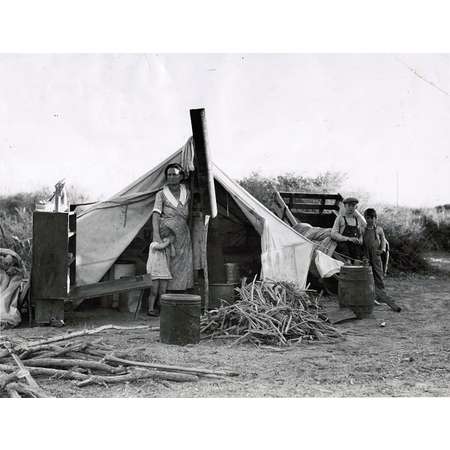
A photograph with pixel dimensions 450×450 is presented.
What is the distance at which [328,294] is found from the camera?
825cm

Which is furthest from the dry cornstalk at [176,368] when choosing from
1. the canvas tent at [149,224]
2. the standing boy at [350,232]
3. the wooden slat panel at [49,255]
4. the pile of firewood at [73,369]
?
the standing boy at [350,232]

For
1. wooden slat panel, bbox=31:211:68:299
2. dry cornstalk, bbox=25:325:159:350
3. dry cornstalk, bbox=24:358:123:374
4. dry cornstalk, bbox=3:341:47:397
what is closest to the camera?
dry cornstalk, bbox=3:341:47:397

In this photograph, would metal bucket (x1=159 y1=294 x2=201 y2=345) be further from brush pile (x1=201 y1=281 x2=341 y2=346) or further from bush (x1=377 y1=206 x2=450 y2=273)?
bush (x1=377 y1=206 x2=450 y2=273)

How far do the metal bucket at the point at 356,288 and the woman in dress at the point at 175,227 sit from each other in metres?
1.94

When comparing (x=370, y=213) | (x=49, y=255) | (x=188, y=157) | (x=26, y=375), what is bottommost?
(x=26, y=375)

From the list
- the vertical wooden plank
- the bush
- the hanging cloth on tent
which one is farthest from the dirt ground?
the bush

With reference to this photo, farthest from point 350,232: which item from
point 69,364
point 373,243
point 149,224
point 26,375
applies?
point 26,375

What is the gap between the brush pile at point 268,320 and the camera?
17.4 feet

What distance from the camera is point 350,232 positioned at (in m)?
7.92

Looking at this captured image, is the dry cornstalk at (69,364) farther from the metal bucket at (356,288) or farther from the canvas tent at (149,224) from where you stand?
the metal bucket at (356,288)

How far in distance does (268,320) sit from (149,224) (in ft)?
9.38

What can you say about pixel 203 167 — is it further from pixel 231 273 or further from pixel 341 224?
pixel 341 224

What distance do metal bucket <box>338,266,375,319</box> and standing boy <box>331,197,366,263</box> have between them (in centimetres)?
139

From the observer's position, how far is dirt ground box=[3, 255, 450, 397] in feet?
12.4
